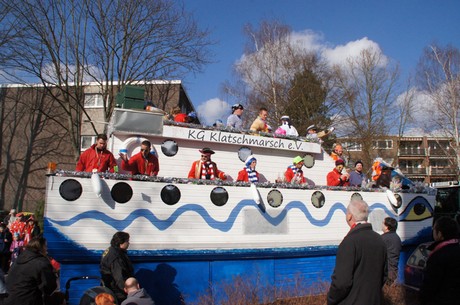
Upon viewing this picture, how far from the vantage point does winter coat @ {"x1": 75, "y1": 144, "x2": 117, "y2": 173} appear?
5828mm

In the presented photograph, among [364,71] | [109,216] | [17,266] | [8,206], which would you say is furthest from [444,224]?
[364,71]

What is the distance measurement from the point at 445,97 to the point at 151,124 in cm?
2305

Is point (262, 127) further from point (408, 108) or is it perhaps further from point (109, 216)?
point (408, 108)

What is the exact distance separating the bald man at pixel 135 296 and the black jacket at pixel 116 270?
0.39 m

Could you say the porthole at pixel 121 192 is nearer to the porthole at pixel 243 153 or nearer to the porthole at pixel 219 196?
the porthole at pixel 219 196

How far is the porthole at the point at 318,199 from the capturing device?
700cm

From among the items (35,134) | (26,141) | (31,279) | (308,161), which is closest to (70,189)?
(31,279)

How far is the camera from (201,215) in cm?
595

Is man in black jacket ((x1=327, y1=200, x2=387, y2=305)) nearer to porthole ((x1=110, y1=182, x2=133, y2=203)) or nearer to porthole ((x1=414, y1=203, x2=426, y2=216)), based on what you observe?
porthole ((x1=110, y1=182, x2=133, y2=203))

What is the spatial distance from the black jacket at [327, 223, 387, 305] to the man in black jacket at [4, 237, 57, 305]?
10.3 ft

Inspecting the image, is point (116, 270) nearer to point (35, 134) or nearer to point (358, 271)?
point (358, 271)

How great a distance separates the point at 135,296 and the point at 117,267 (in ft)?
2.27

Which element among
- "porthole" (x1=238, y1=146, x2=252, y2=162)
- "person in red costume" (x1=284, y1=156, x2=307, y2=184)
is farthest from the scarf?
"person in red costume" (x1=284, y1=156, x2=307, y2=184)

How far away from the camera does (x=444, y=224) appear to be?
344 cm
